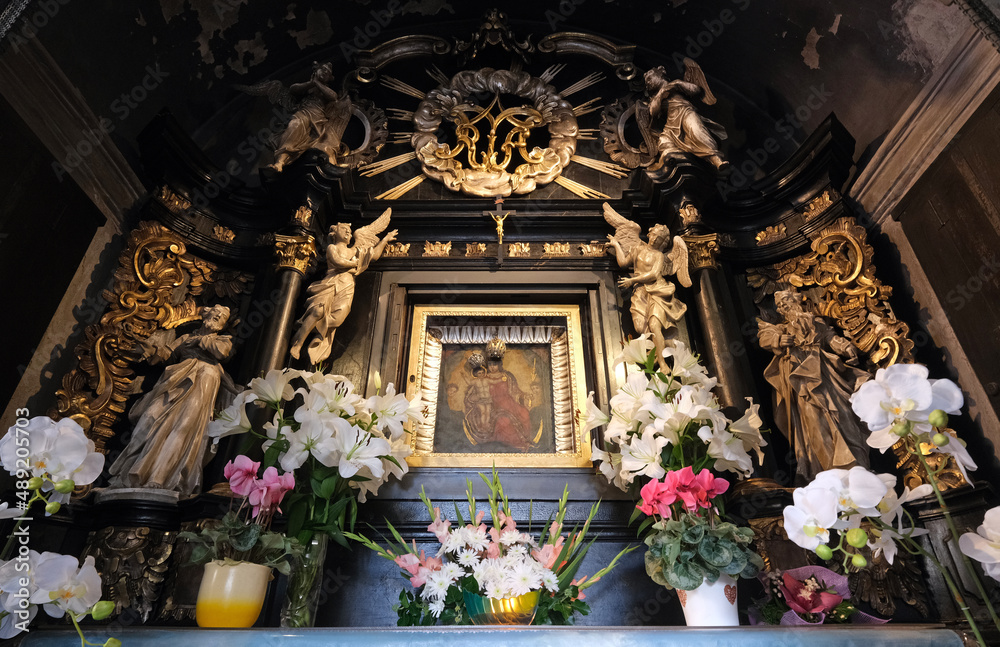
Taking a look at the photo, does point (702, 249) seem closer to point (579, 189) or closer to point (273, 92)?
point (579, 189)

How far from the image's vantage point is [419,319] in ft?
14.9

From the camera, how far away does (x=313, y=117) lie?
512 centimetres

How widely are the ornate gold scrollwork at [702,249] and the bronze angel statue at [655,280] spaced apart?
0.12 meters

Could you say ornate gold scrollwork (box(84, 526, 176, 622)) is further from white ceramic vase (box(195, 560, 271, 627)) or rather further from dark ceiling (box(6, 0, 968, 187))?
dark ceiling (box(6, 0, 968, 187))

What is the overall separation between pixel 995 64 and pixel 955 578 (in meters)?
2.72

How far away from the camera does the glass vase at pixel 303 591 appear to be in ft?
8.66

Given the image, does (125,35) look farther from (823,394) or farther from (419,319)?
(823,394)

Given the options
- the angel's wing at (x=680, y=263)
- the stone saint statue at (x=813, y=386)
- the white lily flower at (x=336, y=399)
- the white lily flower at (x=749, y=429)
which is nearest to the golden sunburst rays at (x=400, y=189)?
the angel's wing at (x=680, y=263)

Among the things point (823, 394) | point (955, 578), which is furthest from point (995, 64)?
point (955, 578)

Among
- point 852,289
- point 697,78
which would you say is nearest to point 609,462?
point 852,289

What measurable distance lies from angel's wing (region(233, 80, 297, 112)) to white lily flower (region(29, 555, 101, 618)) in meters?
4.60

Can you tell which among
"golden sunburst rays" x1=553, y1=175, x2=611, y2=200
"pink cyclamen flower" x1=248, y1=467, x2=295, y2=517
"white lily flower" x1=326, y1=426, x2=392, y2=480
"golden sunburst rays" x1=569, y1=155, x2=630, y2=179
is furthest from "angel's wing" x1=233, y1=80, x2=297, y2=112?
"pink cyclamen flower" x1=248, y1=467, x2=295, y2=517

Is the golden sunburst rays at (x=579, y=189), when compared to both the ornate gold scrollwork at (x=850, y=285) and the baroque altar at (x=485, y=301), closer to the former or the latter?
the baroque altar at (x=485, y=301)

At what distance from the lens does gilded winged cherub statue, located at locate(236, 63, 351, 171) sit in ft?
16.1
